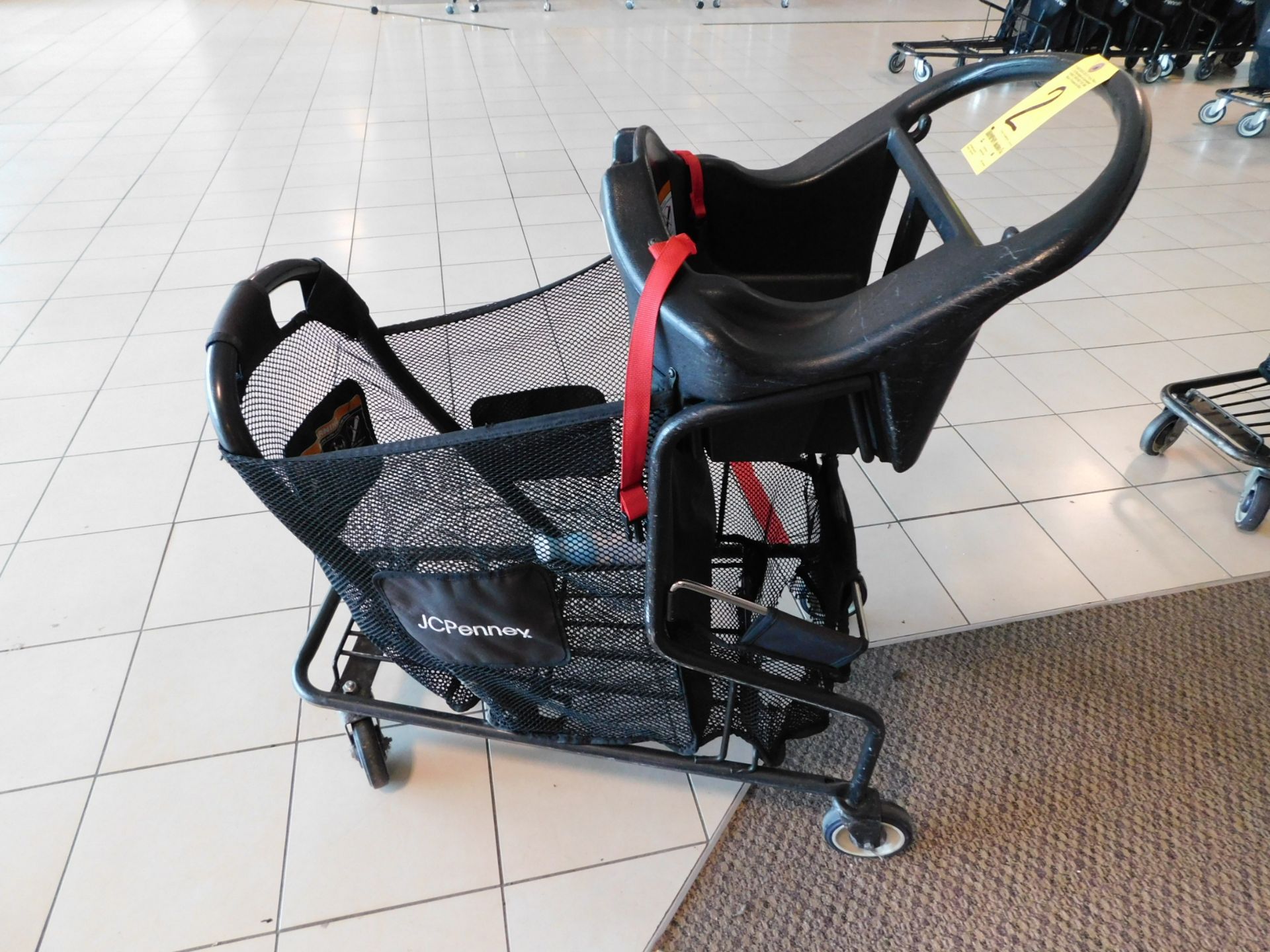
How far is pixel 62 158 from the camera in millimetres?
4078

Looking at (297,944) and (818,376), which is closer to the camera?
(818,376)

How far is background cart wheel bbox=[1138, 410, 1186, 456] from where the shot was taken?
2.06 metres

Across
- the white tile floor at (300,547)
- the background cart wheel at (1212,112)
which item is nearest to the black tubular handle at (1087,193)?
the white tile floor at (300,547)

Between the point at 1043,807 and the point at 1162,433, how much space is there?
3.98 ft

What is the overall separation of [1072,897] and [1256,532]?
1169mm

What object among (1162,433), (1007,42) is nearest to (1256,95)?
(1007,42)

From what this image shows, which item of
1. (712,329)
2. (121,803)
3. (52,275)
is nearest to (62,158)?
(52,275)

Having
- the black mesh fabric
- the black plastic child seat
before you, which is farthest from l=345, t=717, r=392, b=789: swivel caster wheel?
the black plastic child seat

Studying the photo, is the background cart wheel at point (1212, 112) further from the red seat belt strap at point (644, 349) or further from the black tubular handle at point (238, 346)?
the black tubular handle at point (238, 346)

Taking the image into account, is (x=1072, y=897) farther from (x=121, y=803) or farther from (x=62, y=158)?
(x=62, y=158)

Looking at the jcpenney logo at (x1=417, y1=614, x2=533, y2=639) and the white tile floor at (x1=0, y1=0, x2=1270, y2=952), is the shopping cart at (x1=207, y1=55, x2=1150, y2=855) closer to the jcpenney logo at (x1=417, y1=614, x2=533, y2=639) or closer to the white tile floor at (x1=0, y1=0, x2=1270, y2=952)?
the jcpenney logo at (x1=417, y1=614, x2=533, y2=639)

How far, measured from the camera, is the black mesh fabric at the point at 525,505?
873 mm

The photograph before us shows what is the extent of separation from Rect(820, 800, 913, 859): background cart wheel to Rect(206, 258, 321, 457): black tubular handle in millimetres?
1008

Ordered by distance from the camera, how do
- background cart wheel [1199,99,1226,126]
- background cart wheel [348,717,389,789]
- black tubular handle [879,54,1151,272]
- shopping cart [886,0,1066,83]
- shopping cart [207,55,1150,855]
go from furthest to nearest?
shopping cart [886,0,1066,83], background cart wheel [1199,99,1226,126], background cart wheel [348,717,389,789], shopping cart [207,55,1150,855], black tubular handle [879,54,1151,272]
